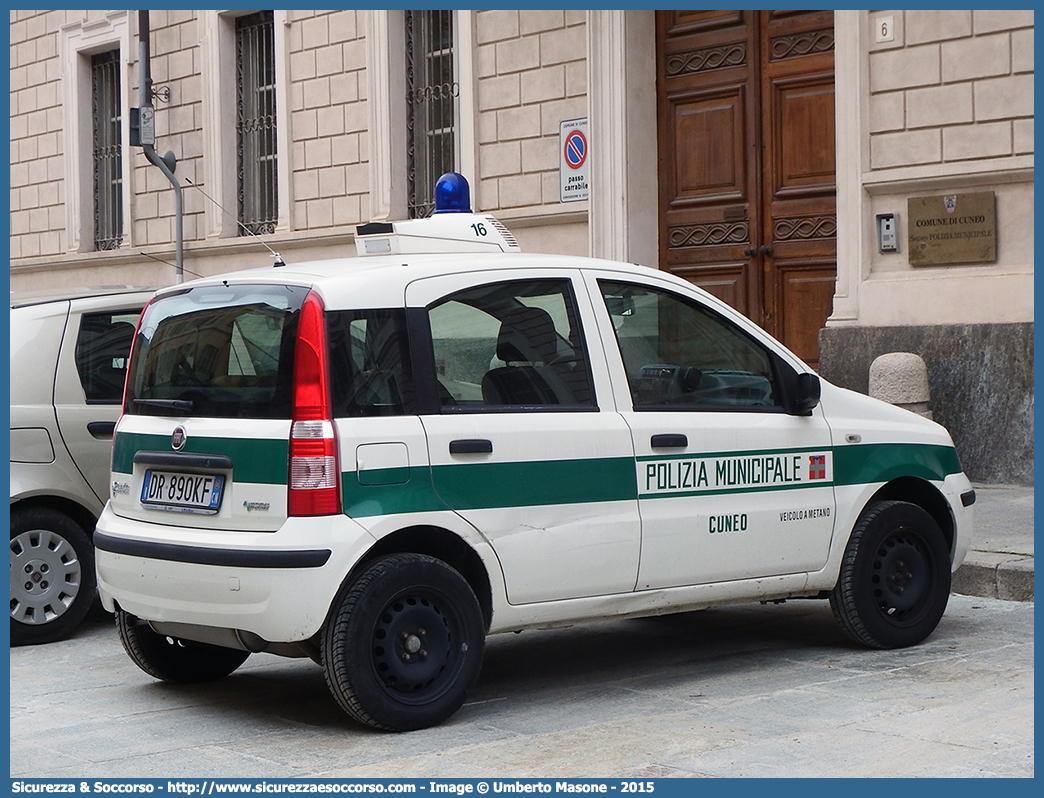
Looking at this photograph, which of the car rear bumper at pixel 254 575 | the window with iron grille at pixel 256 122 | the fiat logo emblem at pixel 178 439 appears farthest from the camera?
the window with iron grille at pixel 256 122

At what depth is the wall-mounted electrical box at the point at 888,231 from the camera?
38.8ft

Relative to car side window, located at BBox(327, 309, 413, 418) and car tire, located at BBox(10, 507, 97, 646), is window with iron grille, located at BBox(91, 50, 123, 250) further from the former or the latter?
car side window, located at BBox(327, 309, 413, 418)

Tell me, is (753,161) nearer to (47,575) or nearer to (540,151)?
(540,151)

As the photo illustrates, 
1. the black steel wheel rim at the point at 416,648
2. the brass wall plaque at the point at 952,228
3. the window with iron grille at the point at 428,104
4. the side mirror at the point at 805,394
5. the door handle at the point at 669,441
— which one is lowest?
the black steel wheel rim at the point at 416,648

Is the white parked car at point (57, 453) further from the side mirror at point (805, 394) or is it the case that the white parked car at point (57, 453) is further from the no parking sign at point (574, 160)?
the no parking sign at point (574, 160)

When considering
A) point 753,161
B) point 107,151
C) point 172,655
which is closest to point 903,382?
point 753,161

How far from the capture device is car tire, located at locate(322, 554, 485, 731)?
510 centimetres

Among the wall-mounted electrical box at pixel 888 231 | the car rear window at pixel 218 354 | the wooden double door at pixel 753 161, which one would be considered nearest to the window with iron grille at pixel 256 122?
the wooden double door at pixel 753 161

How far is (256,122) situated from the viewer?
18.4 metres

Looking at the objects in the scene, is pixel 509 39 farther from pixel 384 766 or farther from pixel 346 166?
pixel 384 766

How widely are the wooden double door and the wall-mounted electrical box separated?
33.6 inches

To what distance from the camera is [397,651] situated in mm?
5203

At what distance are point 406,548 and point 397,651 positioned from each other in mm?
390

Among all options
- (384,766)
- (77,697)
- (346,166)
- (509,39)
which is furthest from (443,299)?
(346,166)
